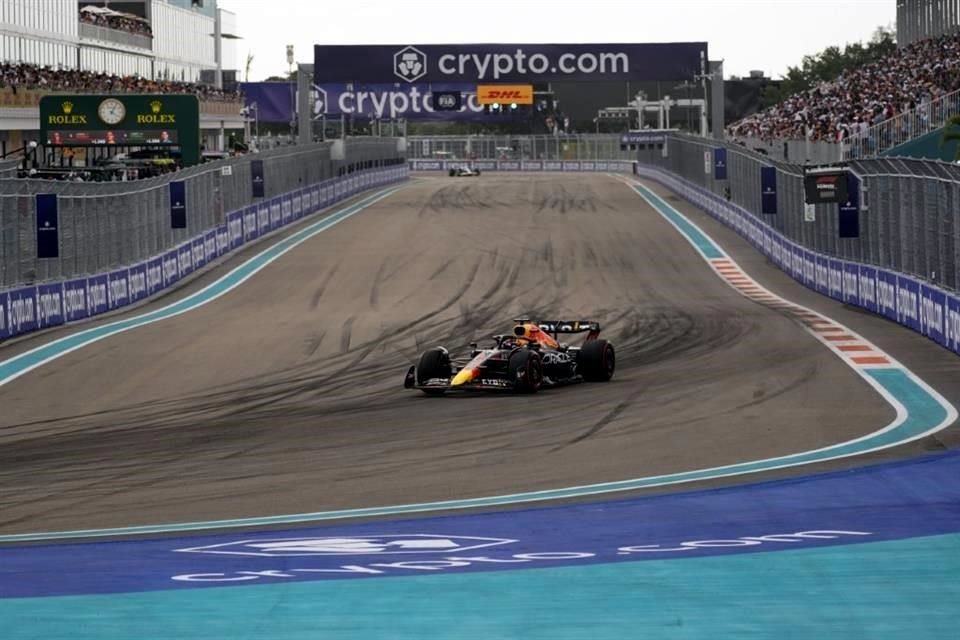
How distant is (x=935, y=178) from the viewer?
24.7 meters

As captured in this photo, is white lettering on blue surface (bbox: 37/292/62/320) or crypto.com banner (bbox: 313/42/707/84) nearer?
white lettering on blue surface (bbox: 37/292/62/320)

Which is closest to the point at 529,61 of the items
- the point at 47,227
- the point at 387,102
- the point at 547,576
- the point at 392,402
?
the point at 47,227

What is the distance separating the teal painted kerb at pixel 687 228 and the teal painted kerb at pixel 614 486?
2602 cm

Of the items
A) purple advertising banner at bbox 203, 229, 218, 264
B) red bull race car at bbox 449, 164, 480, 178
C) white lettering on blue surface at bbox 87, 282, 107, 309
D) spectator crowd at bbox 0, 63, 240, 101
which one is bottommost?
white lettering on blue surface at bbox 87, 282, 107, 309

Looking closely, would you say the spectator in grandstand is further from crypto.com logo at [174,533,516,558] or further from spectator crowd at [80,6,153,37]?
crypto.com logo at [174,533,516,558]

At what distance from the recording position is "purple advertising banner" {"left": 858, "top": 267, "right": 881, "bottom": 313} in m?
30.0

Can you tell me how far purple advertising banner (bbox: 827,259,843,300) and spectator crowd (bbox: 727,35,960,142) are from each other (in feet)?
47.3

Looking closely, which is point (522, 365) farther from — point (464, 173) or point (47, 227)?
point (464, 173)

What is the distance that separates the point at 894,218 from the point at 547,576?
19520 mm

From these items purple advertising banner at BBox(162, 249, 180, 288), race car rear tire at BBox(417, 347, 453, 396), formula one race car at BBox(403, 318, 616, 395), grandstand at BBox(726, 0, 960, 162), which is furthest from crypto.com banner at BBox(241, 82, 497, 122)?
race car rear tire at BBox(417, 347, 453, 396)

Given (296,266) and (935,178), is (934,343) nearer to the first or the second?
(935,178)

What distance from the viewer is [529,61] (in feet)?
206

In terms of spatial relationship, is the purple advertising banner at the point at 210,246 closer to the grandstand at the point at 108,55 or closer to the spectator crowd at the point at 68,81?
the grandstand at the point at 108,55

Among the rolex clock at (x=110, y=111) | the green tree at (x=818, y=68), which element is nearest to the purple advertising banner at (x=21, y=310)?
the rolex clock at (x=110, y=111)
